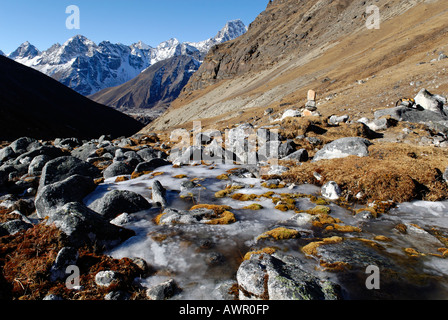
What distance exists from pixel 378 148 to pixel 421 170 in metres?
3.18

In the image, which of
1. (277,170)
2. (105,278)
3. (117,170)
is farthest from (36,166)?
(277,170)

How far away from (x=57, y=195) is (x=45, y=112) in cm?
14297

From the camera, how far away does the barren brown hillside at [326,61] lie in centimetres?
3244

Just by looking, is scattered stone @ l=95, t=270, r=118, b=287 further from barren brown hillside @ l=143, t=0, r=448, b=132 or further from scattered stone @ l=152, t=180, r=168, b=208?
barren brown hillside @ l=143, t=0, r=448, b=132

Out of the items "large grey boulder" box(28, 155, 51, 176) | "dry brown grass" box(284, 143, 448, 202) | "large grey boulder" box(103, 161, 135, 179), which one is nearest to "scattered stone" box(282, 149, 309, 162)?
"dry brown grass" box(284, 143, 448, 202)

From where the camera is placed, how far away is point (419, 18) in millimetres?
72375

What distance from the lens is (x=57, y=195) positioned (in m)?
11.4

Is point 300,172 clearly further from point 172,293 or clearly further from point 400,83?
point 400,83

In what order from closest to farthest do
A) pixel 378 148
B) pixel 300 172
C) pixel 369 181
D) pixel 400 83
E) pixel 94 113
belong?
pixel 369 181 < pixel 300 172 < pixel 378 148 < pixel 400 83 < pixel 94 113

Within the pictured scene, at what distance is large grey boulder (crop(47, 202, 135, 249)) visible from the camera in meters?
7.41

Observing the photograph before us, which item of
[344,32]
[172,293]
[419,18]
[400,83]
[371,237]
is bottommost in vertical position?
[172,293]

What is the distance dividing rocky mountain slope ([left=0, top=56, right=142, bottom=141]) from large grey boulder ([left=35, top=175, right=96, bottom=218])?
90.0m

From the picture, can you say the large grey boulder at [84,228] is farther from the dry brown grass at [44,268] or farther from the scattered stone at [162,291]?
the scattered stone at [162,291]
